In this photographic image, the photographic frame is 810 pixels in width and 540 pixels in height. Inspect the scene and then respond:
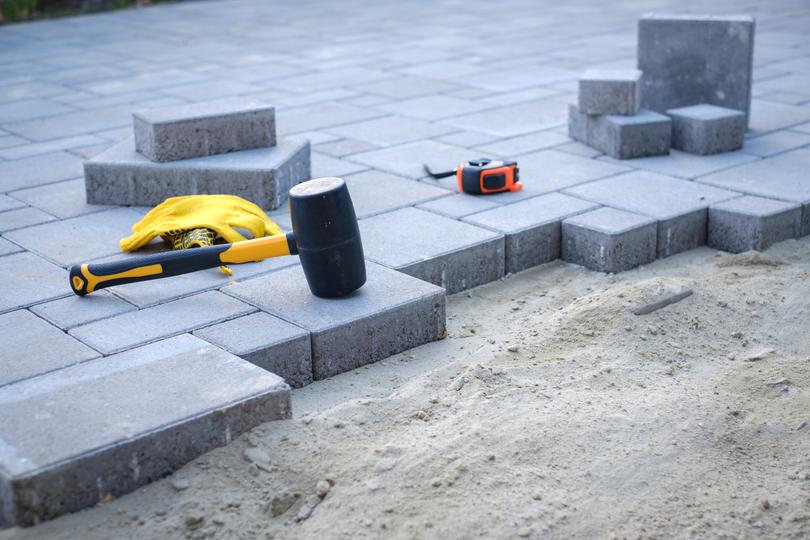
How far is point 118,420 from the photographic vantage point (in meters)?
2.72

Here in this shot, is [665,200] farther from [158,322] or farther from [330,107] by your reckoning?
[330,107]

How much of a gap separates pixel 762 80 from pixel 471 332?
4.70 meters

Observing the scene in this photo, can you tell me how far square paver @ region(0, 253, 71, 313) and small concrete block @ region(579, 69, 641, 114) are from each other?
3.05 metres

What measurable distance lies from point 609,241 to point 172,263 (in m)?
1.85

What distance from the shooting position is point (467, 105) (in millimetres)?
6945

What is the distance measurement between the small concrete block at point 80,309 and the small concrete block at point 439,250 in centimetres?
105

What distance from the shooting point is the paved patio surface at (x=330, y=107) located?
12.6ft

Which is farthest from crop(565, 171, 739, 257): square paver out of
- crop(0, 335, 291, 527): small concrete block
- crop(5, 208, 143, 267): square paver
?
crop(0, 335, 291, 527): small concrete block

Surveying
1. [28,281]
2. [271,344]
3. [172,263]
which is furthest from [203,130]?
[271,344]

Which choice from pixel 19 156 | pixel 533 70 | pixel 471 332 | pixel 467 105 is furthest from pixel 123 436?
pixel 533 70

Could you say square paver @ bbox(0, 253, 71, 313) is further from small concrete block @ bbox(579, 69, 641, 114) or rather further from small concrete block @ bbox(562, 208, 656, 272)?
small concrete block @ bbox(579, 69, 641, 114)

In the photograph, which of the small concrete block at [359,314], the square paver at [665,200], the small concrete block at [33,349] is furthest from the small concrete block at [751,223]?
the small concrete block at [33,349]

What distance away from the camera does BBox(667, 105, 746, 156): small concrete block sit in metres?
5.48

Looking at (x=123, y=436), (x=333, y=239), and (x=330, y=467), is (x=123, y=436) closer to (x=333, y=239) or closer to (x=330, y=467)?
(x=330, y=467)
